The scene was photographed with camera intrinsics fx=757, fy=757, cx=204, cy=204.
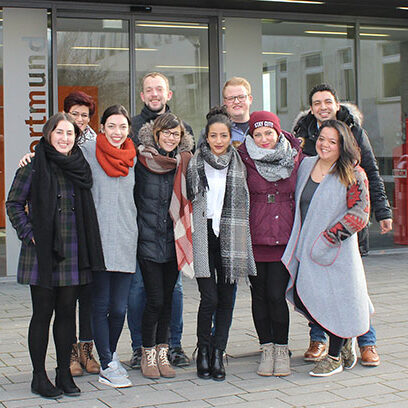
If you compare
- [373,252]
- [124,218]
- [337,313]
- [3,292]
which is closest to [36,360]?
[124,218]

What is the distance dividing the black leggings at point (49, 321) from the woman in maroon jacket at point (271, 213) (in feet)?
4.29

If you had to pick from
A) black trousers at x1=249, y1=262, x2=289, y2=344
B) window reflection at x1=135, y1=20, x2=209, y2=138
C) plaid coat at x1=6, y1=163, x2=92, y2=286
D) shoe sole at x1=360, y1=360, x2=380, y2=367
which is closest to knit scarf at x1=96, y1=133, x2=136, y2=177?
plaid coat at x1=6, y1=163, x2=92, y2=286

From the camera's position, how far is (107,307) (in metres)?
5.07

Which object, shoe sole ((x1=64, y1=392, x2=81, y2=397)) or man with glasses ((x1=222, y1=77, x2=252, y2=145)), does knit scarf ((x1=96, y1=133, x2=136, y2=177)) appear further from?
shoe sole ((x1=64, y1=392, x2=81, y2=397))

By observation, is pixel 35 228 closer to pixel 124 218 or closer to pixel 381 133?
pixel 124 218

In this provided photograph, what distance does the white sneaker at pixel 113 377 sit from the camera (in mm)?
4988

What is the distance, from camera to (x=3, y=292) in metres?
8.81

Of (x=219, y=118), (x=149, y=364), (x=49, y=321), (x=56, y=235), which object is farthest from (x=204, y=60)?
(x=49, y=321)

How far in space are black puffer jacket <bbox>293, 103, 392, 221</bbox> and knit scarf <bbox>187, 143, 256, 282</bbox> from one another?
83cm

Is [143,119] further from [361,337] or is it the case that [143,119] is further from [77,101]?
[361,337]

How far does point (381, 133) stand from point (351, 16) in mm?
1815

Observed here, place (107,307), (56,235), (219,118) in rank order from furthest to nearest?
(219,118) → (107,307) → (56,235)

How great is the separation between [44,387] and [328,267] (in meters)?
2.04

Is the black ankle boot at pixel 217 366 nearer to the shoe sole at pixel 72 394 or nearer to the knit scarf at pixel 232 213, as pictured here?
the knit scarf at pixel 232 213
